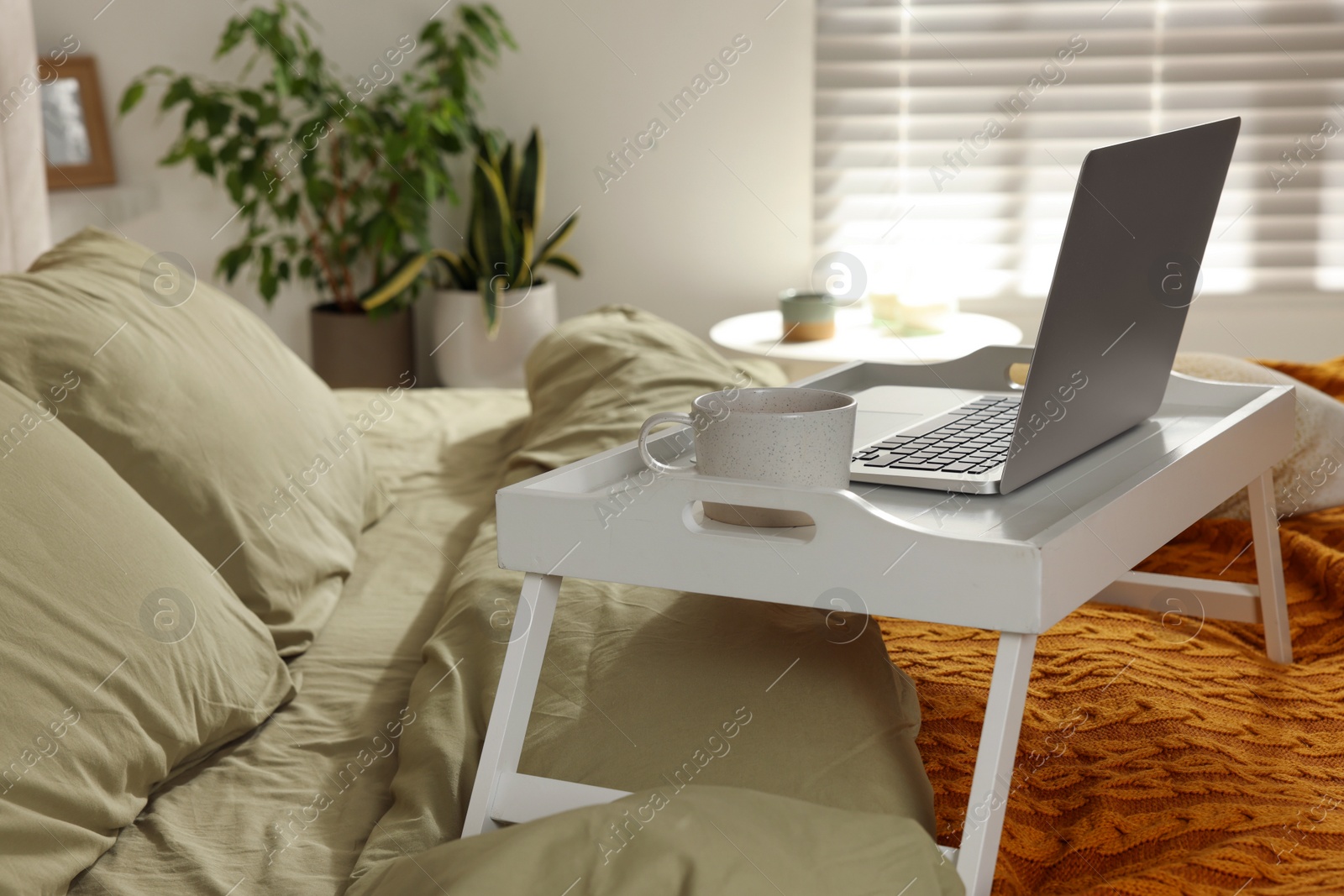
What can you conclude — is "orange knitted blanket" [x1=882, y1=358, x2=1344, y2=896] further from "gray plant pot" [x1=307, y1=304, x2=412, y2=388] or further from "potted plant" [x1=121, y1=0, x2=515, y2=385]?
"gray plant pot" [x1=307, y1=304, x2=412, y2=388]

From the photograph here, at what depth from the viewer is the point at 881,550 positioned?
1.89 feet

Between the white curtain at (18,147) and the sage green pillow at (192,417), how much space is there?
46cm

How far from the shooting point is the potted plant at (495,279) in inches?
103

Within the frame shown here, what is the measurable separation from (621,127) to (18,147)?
149 cm

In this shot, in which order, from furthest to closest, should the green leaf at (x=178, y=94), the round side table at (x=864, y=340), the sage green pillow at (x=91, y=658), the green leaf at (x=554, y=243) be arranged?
the green leaf at (x=554, y=243) < the green leaf at (x=178, y=94) < the round side table at (x=864, y=340) < the sage green pillow at (x=91, y=658)

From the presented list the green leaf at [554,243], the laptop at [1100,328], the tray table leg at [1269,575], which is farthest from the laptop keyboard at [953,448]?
the green leaf at [554,243]

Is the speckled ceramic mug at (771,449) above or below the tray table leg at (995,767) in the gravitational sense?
above

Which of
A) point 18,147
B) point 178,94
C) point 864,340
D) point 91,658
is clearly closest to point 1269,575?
point 91,658

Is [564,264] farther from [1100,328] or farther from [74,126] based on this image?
[1100,328]

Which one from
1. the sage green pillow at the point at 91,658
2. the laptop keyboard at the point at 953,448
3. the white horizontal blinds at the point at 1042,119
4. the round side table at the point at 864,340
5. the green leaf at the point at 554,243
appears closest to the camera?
the sage green pillow at the point at 91,658

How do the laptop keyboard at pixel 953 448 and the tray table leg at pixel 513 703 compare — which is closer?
the tray table leg at pixel 513 703

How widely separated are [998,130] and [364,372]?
162 centimetres

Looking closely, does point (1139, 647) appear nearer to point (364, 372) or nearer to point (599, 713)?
point (599, 713)

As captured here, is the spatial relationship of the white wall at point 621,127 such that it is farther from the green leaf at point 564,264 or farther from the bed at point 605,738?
the bed at point 605,738
